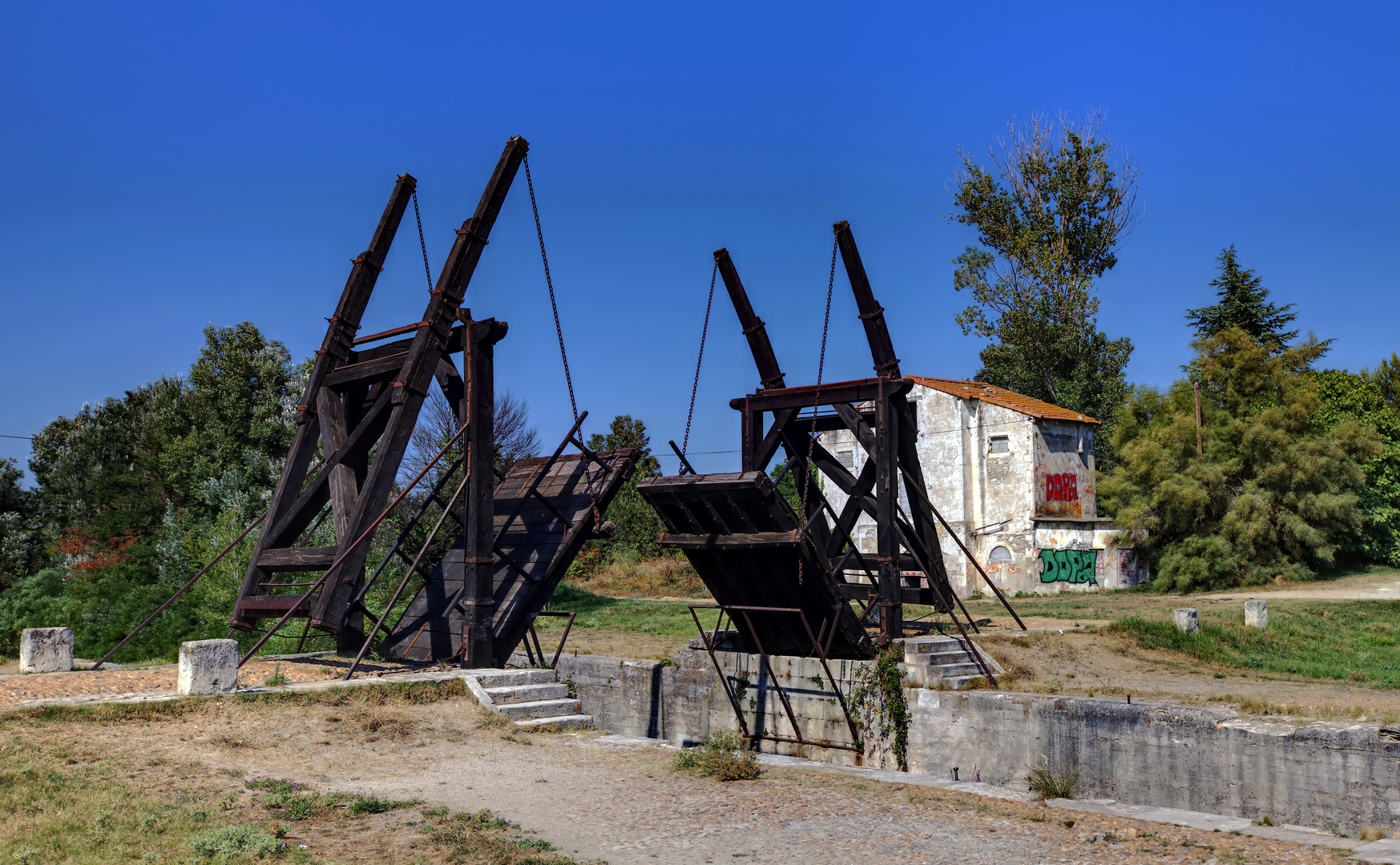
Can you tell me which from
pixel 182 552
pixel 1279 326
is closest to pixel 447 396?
pixel 182 552

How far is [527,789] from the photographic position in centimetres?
895

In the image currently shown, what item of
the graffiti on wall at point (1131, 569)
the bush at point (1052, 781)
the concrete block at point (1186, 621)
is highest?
the graffiti on wall at point (1131, 569)

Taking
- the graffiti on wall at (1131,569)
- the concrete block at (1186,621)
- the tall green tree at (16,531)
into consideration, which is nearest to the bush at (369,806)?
the concrete block at (1186,621)

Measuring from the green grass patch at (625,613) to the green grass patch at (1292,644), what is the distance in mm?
10438

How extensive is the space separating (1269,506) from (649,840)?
32441mm

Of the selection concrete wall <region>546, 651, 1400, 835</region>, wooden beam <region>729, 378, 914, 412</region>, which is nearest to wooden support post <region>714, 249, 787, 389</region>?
wooden beam <region>729, 378, 914, 412</region>

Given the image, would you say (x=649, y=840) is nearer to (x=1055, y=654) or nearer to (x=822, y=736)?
(x=822, y=736)

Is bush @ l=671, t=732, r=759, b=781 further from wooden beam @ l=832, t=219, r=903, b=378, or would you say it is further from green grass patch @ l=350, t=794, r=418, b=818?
wooden beam @ l=832, t=219, r=903, b=378

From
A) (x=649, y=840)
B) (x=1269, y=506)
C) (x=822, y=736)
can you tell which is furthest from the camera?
(x=1269, y=506)

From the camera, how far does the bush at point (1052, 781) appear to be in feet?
36.9

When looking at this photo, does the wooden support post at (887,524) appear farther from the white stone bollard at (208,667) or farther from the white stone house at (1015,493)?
the white stone house at (1015,493)

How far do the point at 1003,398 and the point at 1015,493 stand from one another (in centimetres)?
393

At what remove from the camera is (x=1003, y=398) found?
3891 cm

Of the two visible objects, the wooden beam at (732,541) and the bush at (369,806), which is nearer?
the bush at (369,806)
